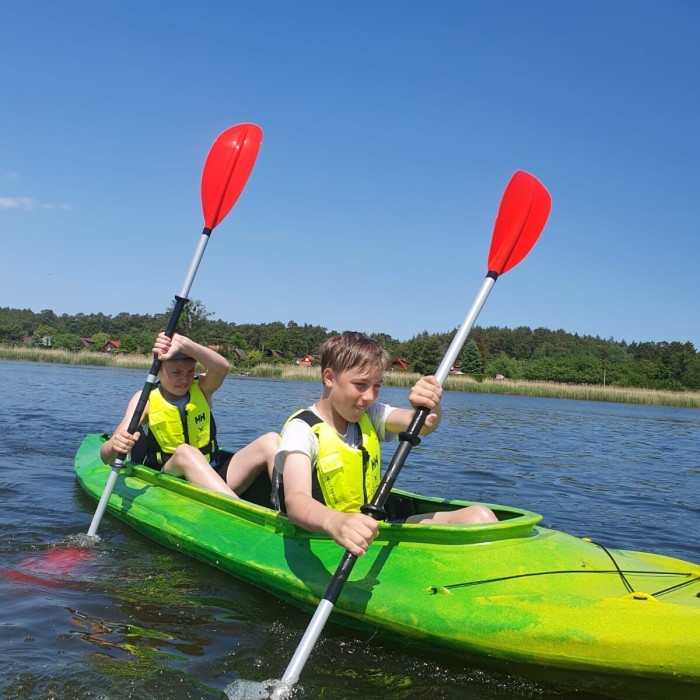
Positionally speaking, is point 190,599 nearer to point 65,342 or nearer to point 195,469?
point 195,469

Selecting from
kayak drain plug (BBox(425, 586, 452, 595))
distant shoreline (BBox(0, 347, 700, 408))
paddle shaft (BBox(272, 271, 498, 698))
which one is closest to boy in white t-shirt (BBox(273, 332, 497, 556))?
paddle shaft (BBox(272, 271, 498, 698))

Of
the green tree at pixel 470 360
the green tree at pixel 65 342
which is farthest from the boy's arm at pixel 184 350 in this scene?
the green tree at pixel 65 342

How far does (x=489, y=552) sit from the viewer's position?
3.09m

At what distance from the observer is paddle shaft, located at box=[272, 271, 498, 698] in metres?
2.60

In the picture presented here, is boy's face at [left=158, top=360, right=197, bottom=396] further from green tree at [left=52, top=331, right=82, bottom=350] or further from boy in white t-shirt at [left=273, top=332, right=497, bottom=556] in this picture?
green tree at [left=52, top=331, right=82, bottom=350]

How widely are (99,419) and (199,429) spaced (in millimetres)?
7295

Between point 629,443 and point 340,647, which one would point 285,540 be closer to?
point 340,647

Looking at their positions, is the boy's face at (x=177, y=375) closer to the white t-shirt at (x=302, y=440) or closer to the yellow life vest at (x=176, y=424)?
the yellow life vest at (x=176, y=424)

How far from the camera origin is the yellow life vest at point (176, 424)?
4879mm

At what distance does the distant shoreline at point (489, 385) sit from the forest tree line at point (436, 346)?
404 centimetres

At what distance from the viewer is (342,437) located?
3383 millimetres

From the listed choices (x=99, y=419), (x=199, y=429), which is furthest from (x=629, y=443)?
(x=199, y=429)

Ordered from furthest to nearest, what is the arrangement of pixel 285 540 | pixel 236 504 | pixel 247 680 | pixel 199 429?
pixel 199 429 → pixel 236 504 → pixel 285 540 → pixel 247 680

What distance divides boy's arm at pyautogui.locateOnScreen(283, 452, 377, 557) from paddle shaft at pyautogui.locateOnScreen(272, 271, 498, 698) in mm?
151
